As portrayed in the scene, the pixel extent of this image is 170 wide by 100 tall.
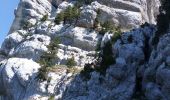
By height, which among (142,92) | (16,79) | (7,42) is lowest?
(142,92)

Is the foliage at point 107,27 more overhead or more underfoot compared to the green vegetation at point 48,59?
more overhead

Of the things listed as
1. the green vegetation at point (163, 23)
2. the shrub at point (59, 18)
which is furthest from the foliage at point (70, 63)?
the green vegetation at point (163, 23)

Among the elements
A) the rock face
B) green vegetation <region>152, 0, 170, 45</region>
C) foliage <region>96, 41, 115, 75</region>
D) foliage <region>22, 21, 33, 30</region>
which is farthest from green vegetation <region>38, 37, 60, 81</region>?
green vegetation <region>152, 0, 170, 45</region>

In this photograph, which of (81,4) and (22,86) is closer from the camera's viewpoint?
(22,86)

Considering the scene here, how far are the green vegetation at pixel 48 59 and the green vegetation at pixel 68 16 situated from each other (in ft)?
21.8

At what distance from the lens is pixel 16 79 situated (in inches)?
3738

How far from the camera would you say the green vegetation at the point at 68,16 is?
10762 centimetres

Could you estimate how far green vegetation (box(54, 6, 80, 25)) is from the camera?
10762cm

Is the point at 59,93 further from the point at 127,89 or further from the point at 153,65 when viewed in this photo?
the point at 153,65

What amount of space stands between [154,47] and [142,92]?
778 cm

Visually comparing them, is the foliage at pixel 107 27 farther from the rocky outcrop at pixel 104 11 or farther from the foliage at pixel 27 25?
the foliage at pixel 27 25

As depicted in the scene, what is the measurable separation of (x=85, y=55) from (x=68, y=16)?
39.6 ft

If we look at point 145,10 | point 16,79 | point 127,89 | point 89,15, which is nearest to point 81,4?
point 89,15

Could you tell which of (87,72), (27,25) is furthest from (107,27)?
(87,72)
